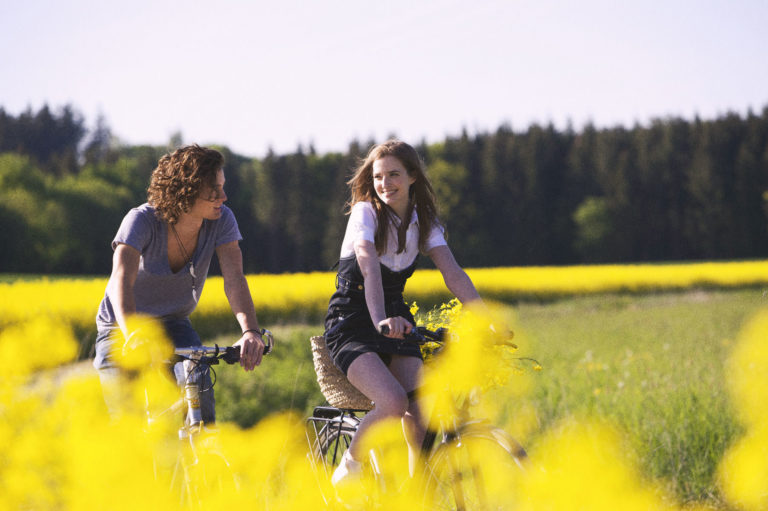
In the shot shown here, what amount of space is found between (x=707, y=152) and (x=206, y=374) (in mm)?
54451

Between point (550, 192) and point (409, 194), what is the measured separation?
52.9m

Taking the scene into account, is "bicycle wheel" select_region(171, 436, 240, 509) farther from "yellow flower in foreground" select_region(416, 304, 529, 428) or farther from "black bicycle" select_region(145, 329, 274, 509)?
"yellow flower in foreground" select_region(416, 304, 529, 428)

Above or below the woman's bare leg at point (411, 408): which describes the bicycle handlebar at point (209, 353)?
above

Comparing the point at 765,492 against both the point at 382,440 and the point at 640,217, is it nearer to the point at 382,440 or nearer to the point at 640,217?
the point at 382,440

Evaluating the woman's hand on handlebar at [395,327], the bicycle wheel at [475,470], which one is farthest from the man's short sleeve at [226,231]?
the bicycle wheel at [475,470]

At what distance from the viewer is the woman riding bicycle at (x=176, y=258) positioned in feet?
9.30

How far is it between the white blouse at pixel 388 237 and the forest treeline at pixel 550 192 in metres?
41.1

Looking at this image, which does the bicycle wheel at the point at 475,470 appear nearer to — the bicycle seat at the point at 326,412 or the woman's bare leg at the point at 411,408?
the woman's bare leg at the point at 411,408

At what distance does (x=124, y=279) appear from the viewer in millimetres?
2822

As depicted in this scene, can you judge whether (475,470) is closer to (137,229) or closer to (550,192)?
(137,229)

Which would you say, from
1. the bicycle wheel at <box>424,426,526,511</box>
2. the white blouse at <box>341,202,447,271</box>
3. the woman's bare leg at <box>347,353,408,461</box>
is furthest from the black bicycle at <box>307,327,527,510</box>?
the white blouse at <box>341,202,447,271</box>

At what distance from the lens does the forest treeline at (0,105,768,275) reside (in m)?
48.6

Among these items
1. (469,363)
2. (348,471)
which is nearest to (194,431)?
(348,471)

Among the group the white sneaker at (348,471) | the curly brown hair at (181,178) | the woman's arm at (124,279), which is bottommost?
the white sneaker at (348,471)
